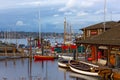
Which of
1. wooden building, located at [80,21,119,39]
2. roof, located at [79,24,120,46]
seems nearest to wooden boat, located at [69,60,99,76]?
roof, located at [79,24,120,46]

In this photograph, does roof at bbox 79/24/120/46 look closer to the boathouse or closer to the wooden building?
the boathouse

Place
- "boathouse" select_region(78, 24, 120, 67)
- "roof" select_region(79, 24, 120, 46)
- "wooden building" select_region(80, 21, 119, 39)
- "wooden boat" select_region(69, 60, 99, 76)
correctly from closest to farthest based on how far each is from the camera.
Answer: "wooden boat" select_region(69, 60, 99, 76), "boathouse" select_region(78, 24, 120, 67), "roof" select_region(79, 24, 120, 46), "wooden building" select_region(80, 21, 119, 39)

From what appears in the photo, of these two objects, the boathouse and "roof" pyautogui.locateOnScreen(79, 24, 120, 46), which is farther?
"roof" pyautogui.locateOnScreen(79, 24, 120, 46)

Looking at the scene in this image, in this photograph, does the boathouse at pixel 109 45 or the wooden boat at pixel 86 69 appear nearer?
the wooden boat at pixel 86 69

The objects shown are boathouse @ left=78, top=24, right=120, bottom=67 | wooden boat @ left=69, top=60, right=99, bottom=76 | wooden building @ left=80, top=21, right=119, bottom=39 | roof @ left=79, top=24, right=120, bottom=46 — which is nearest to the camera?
wooden boat @ left=69, top=60, right=99, bottom=76

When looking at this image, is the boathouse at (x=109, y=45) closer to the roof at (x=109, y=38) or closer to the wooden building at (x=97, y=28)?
the roof at (x=109, y=38)

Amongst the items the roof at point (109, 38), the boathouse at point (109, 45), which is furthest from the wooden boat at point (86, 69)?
the roof at point (109, 38)

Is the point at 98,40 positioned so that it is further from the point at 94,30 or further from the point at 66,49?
the point at 66,49

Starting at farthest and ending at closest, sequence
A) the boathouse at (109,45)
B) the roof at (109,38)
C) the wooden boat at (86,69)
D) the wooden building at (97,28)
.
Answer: the wooden building at (97,28)
the roof at (109,38)
the boathouse at (109,45)
the wooden boat at (86,69)

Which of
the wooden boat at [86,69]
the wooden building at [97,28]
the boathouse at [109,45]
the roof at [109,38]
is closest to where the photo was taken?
the wooden boat at [86,69]

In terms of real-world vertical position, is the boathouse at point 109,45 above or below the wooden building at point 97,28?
below

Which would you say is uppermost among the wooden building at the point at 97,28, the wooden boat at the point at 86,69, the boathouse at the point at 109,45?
the wooden building at the point at 97,28

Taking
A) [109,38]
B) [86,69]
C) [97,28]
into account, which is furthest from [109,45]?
[97,28]

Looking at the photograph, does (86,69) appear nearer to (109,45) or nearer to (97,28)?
(109,45)
